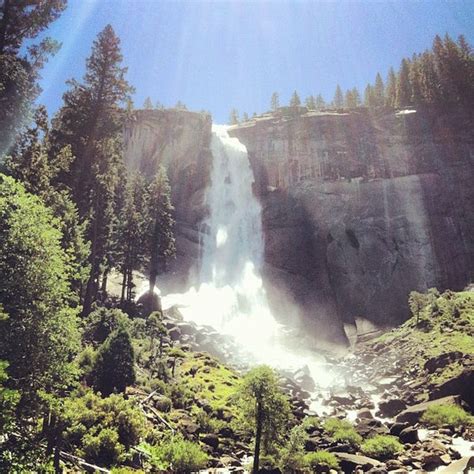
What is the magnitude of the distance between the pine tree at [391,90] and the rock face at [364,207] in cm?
938

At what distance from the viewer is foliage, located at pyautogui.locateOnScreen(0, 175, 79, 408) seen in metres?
11.2

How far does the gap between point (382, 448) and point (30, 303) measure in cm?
1540

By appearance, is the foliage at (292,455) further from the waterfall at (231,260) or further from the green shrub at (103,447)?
the waterfall at (231,260)

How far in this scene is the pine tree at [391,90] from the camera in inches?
2899

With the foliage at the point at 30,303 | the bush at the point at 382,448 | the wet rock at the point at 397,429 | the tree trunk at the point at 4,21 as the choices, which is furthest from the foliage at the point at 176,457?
the tree trunk at the point at 4,21

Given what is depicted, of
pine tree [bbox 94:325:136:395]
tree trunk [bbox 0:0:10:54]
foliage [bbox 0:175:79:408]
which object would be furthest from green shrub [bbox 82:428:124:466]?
tree trunk [bbox 0:0:10:54]

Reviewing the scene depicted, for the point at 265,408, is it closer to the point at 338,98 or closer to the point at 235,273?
the point at 235,273

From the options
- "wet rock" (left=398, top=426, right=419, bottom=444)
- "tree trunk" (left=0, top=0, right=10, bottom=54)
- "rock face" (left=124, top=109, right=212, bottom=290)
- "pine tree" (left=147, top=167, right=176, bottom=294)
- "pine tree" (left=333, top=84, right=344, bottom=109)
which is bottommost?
"wet rock" (left=398, top=426, right=419, bottom=444)

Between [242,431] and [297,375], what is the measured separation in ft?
62.4

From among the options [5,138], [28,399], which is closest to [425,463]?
[28,399]

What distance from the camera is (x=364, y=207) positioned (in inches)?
2406

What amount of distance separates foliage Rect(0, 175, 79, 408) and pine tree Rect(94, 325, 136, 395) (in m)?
8.14

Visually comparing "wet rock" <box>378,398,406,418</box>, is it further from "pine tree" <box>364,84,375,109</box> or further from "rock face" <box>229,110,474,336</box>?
"pine tree" <box>364,84,375,109</box>

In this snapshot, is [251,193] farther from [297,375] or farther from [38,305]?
[38,305]
